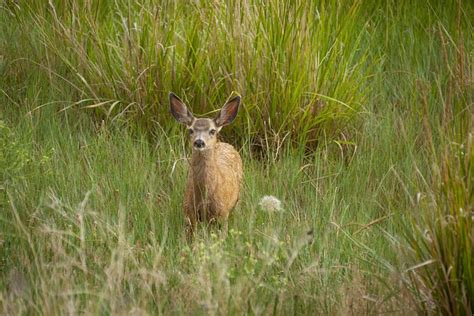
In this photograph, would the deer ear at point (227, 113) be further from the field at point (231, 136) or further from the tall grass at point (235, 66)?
the tall grass at point (235, 66)

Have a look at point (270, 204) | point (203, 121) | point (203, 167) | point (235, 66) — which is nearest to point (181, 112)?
point (203, 121)

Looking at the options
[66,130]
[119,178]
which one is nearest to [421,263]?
[119,178]

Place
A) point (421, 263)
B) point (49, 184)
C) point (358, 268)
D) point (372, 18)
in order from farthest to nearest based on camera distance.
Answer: point (372, 18) → point (49, 184) → point (358, 268) → point (421, 263)

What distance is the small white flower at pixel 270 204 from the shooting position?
5569mm

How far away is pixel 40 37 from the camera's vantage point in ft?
26.5

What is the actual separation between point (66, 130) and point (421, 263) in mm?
3604

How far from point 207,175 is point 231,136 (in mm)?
1056

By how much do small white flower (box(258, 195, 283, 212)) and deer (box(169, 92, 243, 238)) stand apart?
1.29 feet

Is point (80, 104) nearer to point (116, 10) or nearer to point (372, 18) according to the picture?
point (116, 10)

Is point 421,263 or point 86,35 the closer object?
point 421,263

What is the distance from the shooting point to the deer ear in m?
6.14

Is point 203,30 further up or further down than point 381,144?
further up

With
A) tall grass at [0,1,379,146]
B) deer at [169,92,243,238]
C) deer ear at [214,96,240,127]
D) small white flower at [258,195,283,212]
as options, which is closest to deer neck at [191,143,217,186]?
deer at [169,92,243,238]

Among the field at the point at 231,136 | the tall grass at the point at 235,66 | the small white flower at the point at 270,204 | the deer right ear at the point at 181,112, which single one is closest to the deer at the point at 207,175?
the deer right ear at the point at 181,112
